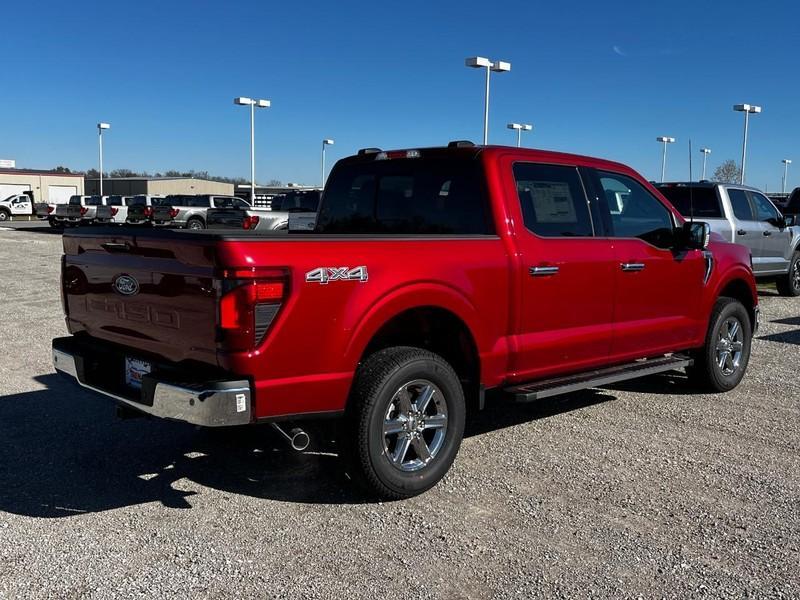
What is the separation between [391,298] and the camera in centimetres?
419

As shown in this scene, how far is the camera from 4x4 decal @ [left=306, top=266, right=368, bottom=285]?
3.85m

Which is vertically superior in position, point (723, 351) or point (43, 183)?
point (43, 183)

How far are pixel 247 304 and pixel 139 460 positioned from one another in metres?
1.92

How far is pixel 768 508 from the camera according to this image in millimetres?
4301

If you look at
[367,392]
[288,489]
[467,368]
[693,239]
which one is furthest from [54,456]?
[693,239]

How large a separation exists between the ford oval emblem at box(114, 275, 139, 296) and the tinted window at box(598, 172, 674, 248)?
10.8ft

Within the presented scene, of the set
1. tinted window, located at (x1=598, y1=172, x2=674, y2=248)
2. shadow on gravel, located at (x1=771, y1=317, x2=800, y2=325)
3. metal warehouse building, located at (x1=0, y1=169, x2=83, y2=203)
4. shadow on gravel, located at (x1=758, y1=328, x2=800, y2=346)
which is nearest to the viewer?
tinted window, located at (x1=598, y1=172, x2=674, y2=248)

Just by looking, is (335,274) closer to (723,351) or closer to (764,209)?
(723,351)

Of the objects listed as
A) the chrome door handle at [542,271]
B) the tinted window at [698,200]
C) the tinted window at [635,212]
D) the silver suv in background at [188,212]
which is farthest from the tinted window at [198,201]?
the chrome door handle at [542,271]

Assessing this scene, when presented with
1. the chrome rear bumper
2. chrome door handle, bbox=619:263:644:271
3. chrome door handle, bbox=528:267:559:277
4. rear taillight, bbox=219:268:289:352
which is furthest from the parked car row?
rear taillight, bbox=219:268:289:352

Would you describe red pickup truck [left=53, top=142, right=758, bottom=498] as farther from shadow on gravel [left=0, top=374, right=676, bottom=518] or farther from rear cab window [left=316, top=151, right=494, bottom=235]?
shadow on gravel [left=0, top=374, right=676, bottom=518]

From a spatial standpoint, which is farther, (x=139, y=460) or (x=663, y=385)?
(x=663, y=385)

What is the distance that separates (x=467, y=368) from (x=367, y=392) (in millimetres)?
901

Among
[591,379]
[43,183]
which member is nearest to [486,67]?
[591,379]
